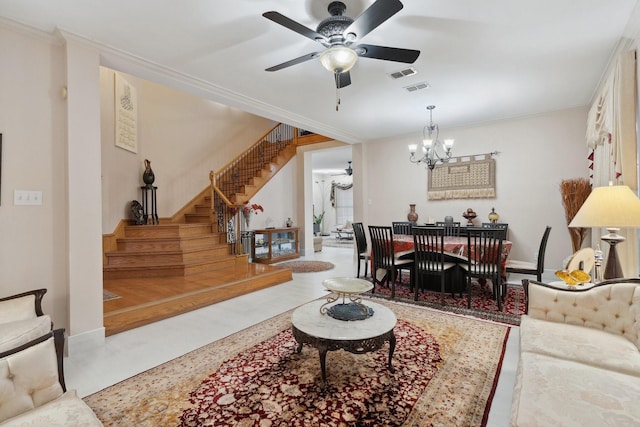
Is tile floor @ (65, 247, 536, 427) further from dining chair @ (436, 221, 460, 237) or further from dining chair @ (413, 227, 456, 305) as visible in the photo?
dining chair @ (436, 221, 460, 237)

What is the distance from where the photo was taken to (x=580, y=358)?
1.56 meters

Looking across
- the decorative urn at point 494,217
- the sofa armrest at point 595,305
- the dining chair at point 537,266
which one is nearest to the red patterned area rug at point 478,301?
the dining chair at point 537,266

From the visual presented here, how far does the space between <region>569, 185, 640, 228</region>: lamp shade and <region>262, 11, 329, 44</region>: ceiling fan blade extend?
2.30 meters

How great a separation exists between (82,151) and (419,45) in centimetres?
320

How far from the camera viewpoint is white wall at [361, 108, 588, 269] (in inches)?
191

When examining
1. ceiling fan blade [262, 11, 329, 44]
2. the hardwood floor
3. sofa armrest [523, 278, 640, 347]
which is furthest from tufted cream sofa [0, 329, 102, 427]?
sofa armrest [523, 278, 640, 347]

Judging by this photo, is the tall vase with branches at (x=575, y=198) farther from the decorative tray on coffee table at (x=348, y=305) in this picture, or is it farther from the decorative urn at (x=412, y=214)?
the decorative tray on coffee table at (x=348, y=305)

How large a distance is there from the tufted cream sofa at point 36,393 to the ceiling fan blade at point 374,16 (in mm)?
2473

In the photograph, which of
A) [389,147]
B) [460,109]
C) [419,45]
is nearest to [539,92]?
[460,109]

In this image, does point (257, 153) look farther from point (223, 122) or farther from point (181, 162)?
point (181, 162)

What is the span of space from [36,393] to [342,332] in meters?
1.51

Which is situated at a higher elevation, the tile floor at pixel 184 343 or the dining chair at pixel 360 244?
the dining chair at pixel 360 244

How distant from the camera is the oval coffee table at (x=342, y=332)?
191 centimetres

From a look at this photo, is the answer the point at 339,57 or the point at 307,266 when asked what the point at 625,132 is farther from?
the point at 307,266
